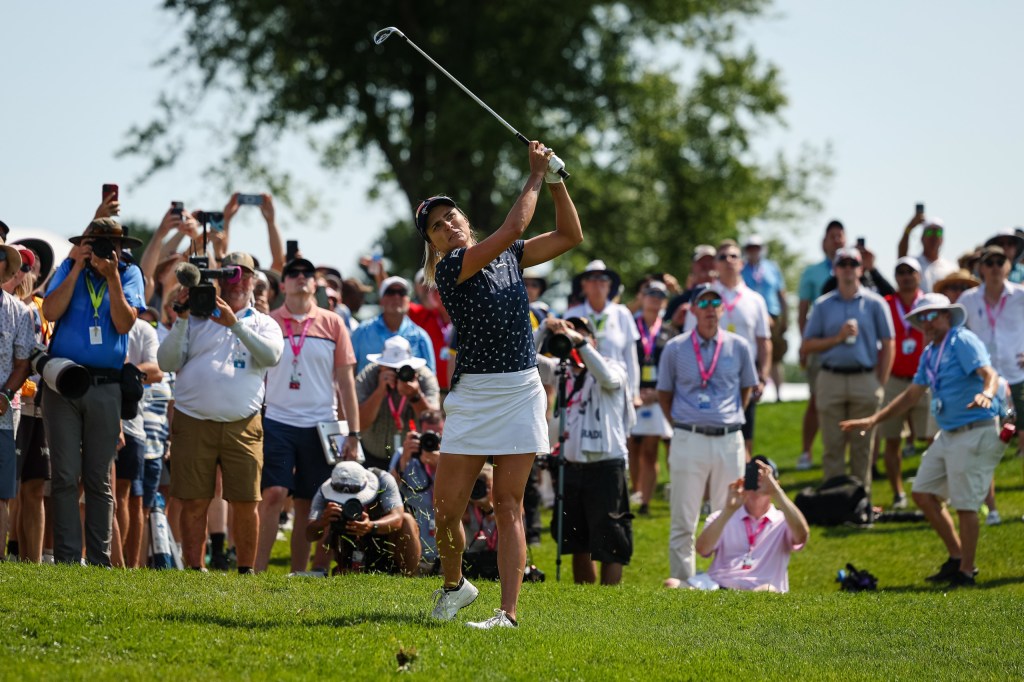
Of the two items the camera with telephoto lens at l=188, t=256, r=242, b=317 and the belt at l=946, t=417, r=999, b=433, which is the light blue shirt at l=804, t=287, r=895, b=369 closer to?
the belt at l=946, t=417, r=999, b=433

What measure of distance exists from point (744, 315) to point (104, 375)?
25.7 ft

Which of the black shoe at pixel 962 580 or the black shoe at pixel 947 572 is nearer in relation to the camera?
the black shoe at pixel 962 580

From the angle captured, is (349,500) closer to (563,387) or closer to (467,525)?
(467,525)

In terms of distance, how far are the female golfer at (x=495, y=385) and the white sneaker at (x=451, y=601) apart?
0.27 meters

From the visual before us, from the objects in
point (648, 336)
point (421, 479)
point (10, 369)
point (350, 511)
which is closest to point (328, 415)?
point (421, 479)

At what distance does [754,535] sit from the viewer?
11.7m

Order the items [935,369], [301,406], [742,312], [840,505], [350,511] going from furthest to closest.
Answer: [742,312]
[840,505]
[935,369]
[301,406]
[350,511]

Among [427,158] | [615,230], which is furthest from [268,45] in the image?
[615,230]

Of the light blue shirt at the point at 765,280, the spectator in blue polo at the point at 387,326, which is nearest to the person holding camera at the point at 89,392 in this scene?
the spectator in blue polo at the point at 387,326

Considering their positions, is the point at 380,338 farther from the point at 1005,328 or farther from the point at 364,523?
the point at 1005,328

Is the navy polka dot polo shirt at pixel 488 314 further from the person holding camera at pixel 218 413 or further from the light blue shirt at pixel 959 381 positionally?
the light blue shirt at pixel 959 381

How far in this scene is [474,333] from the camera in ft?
25.3

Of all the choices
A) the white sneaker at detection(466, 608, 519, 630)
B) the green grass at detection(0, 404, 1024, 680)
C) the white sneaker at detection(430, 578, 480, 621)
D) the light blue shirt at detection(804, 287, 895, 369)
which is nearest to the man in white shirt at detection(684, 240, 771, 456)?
the light blue shirt at detection(804, 287, 895, 369)

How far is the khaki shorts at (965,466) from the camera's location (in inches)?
476
